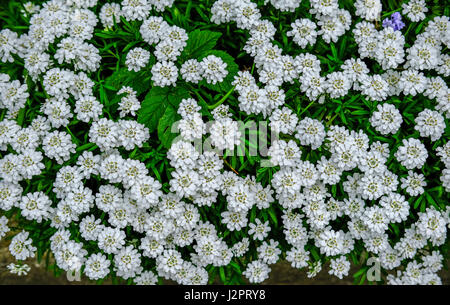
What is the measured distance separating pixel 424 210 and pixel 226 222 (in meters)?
0.98

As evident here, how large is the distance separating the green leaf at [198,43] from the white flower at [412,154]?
3.42 feet

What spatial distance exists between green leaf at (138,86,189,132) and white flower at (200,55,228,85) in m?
0.14

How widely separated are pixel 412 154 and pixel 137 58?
139 cm

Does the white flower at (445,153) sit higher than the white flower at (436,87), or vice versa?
the white flower at (436,87)

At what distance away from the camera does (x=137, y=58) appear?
6.42 ft

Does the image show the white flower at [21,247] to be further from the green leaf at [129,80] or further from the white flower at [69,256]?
the green leaf at [129,80]

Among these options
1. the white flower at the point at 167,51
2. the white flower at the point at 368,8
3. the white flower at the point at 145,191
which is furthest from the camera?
the white flower at the point at 368,8

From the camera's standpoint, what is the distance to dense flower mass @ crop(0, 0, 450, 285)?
1890mm

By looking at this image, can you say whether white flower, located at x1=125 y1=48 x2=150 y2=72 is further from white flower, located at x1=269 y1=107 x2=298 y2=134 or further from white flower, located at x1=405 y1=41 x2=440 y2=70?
white flower, located at x1=405 y1=41 x2=440 y2=70

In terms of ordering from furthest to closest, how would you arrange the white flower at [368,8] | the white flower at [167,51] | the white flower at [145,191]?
the white flower at [368,8], the white flower at [167,51], the white flower at [145,191]

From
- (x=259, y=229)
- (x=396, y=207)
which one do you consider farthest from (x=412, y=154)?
(x=259, y=229)

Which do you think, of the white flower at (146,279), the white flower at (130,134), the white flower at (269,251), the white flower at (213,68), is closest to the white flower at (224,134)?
the white flower at (213,68)

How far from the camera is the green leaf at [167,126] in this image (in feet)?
6.11

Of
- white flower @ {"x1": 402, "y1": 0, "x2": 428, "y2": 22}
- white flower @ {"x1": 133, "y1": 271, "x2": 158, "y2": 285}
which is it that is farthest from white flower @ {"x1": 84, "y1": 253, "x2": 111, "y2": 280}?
white flower @ {"x1": 402, "y1": 0, "x2": 428, "y2": 22}
